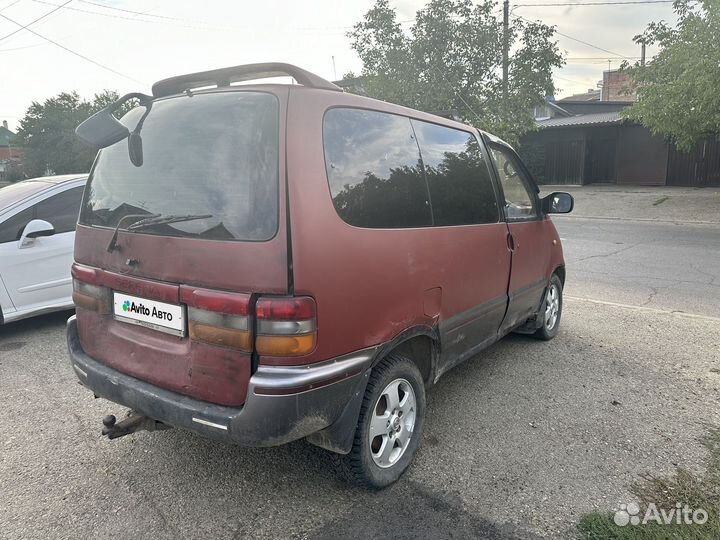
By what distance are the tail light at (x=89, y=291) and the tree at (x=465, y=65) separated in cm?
Answer: 1734

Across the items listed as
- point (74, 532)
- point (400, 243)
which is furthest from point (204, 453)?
point (400, 243)

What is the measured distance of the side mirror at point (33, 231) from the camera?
4750 mm

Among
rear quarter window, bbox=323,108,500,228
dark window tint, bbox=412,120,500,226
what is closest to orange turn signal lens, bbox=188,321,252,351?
rear quarter window, bbox=323,108,500,228

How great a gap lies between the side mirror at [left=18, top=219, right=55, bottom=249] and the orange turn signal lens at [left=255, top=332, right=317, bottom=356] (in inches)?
150

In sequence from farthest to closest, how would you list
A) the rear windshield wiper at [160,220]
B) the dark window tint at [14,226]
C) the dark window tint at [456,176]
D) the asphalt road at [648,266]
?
the asphalt road at [648,266]
the dark window tint at [14,226]
the dark window tint at [456,176]
the rear windshield wiper at [160,220]

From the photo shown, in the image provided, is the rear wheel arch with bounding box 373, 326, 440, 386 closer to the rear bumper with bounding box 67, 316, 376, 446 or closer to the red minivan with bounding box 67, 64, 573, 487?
the red minivan with bounding box 67, 64, 573, 487

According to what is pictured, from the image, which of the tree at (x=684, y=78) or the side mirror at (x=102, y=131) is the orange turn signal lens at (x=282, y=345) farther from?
the tree at (x=684, y=78)

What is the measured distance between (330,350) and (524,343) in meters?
3.04

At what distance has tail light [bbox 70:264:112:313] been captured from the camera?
258 centimetres

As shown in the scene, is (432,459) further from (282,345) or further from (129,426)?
(129,426)

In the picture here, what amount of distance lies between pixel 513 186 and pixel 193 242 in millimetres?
2657

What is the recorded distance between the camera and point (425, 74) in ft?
62.4

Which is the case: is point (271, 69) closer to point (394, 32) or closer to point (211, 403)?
point (211, 403)

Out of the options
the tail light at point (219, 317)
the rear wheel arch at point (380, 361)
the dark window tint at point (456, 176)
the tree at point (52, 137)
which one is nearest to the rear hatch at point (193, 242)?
the tail light at point (219, 317)
